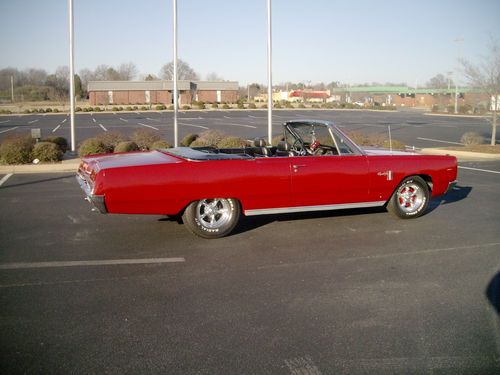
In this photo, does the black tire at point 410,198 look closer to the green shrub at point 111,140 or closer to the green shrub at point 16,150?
the green shrub at point 16,150

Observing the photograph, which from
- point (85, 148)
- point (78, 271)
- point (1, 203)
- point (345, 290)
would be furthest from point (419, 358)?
point (85, 148)

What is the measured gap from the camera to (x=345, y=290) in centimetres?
518

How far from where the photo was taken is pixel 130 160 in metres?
7.02

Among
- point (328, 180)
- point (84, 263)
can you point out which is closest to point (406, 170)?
point (328, 180)

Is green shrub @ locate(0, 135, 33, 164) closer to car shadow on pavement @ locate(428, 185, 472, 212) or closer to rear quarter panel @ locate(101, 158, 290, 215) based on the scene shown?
rear quarter panel @ locate(101, 158, 290, 215)

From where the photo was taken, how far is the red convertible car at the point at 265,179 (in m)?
6.51

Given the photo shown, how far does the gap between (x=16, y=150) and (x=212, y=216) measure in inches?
370

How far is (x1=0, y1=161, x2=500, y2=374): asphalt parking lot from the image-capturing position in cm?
377

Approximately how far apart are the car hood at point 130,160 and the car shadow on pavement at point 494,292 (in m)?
3.85

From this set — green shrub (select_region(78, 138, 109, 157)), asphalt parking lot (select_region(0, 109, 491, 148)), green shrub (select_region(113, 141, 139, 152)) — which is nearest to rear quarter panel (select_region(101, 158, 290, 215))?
green shrub (select_region(113, 141, 139, 152))

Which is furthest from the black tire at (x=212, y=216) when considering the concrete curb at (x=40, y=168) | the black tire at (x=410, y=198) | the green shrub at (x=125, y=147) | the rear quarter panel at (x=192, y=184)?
the green shrub at (x=125, y=147)

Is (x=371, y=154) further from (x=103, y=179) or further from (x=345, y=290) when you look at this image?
(x=103, y=179)

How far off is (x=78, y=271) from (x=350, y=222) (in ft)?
13.6

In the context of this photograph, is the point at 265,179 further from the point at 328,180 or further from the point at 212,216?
the point at 328,180
